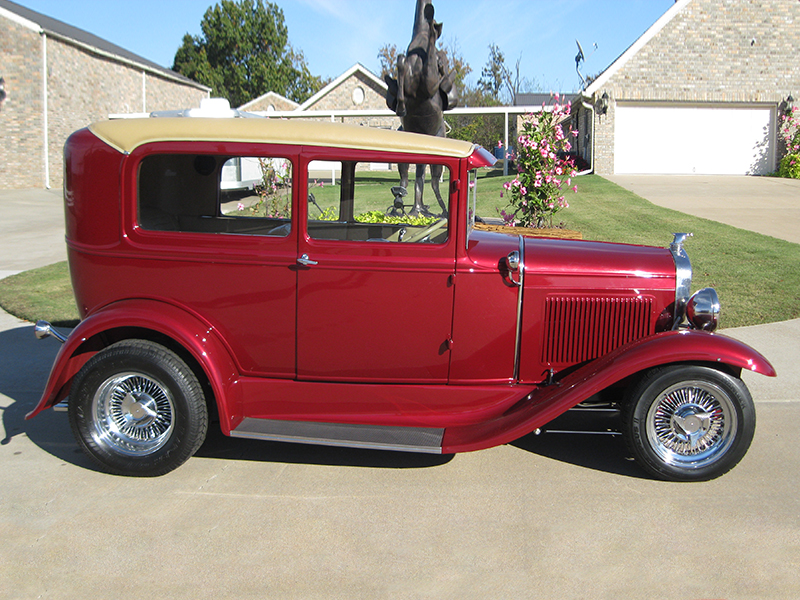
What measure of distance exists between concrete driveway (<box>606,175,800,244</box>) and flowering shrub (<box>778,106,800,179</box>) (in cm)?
50

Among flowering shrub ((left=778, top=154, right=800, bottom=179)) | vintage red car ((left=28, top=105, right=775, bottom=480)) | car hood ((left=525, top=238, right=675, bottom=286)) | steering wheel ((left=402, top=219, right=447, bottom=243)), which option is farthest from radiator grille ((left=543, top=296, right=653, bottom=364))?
flowering shrub ((left=778, top=154, right=800, bottom=179))

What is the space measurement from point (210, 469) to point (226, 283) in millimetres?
1092

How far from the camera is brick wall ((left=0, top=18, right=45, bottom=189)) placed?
813 inches

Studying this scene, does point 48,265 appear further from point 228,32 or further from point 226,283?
point 228,32

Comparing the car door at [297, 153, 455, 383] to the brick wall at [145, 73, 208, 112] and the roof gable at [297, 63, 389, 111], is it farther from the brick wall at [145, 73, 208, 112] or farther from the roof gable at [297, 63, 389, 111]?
the roof gable at [297, 63, 389, 111]

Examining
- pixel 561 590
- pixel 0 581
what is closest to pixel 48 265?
pixel 0 581

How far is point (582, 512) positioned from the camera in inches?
125

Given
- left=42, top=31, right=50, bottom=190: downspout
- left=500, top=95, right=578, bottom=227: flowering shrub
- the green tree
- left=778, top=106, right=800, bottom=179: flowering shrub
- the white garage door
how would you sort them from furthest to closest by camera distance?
the green tree, left=42, top=31, right=50, bottom=190: downspout, the white garage door, left=778, top=106, right=800, bottom=179: flowering shrub, left=500, top=95, right=578, bottom=227: flowering shrub

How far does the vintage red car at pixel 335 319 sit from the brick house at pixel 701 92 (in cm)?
1798

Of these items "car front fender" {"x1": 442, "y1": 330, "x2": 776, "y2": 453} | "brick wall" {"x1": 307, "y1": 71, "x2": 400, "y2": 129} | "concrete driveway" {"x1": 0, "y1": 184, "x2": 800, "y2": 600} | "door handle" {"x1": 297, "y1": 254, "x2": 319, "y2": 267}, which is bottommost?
"concrete driveway" {"x1": 0, "y1": 184, "x2": 800, "y2": 600}

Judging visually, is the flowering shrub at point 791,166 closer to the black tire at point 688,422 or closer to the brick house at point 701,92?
the brick house at point 701,92

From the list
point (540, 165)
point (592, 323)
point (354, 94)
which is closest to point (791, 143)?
point (540, 165)

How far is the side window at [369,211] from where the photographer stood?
11.6 ft

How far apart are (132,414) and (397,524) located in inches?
63.7
